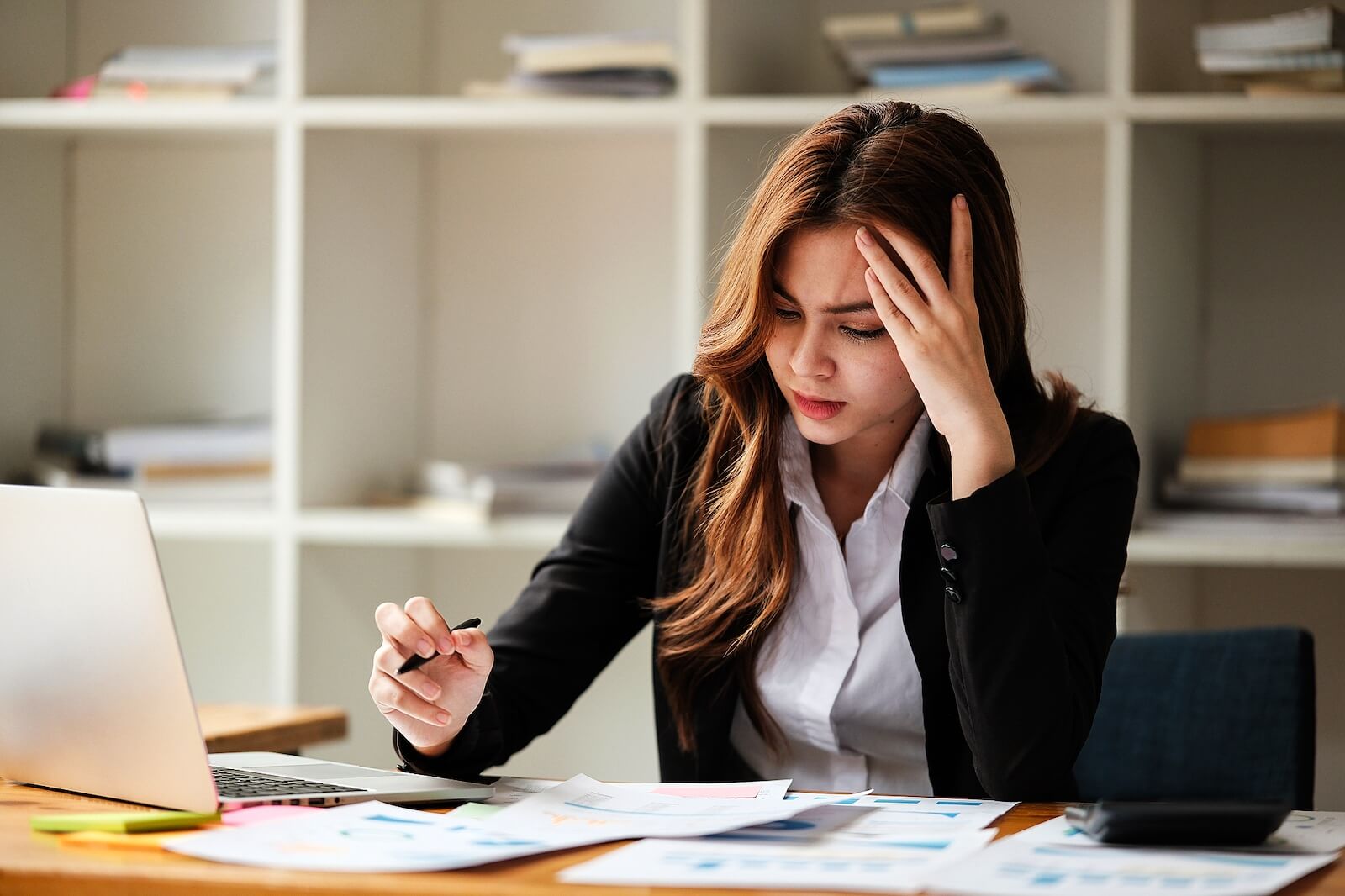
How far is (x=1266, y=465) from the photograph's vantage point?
2.04 meters

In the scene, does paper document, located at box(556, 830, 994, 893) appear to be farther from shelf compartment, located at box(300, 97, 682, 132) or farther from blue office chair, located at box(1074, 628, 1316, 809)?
shelf compartment, located at box(300, 97, 682, 132)

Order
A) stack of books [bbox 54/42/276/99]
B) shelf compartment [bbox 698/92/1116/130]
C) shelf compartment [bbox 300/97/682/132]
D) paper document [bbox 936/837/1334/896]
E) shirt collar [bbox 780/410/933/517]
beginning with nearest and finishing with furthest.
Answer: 1. paper document [bbox 936/837/1334/896]
2. shirt collar [bbox 780/410/933/517]
3. shelf compartment [bbox 698/92/1116/130]
4. shelf compartment [bbox 300/97/682/132]
5. stack of books [bbox 54/42/276/99]

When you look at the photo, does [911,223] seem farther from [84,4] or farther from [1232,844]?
[84,4]

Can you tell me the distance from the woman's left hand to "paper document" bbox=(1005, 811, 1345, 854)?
0.35 m

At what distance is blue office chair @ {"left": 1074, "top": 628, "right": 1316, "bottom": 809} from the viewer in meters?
1.58

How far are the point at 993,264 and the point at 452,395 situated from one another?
134cm

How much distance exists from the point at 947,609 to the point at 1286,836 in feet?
1.17

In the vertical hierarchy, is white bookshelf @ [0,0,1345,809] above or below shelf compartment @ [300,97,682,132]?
below

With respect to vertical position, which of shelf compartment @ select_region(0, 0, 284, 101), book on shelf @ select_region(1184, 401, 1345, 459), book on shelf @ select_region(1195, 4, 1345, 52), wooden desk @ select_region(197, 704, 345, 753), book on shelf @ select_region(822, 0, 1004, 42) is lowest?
wooden desk @ select_region(197, 704, 345, 753)

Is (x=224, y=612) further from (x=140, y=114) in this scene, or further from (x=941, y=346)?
(x=941, y=346)

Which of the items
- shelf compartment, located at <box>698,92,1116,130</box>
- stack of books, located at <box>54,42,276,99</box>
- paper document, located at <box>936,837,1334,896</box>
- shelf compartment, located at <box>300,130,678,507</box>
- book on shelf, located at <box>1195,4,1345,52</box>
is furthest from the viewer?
shelf compartment, located at <box>300,130,678,507</box>

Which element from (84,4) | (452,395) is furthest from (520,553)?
(84,4)

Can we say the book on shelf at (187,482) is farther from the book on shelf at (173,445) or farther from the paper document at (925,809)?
the paper document at (925,809)

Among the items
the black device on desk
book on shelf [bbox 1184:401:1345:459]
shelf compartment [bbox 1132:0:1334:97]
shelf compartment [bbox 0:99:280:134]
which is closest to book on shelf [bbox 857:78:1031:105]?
shelf compartment [bbox 1132:0:1334:97]
